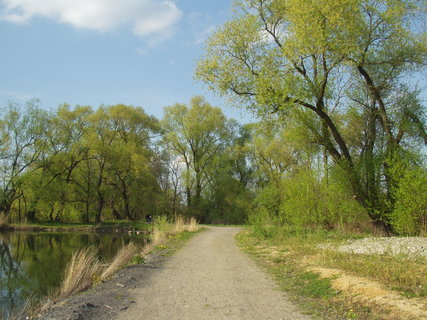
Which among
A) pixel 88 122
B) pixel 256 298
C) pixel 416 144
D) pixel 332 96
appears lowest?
pixel 256 298

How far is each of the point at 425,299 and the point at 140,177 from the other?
135 ft

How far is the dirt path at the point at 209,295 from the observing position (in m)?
5.91

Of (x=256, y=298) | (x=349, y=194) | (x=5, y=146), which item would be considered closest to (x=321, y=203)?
(x=349, y=194)

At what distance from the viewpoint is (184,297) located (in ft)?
22.9

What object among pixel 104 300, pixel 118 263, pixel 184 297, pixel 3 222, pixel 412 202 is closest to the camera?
pixel 104 300

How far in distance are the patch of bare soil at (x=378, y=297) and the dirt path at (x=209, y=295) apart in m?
1.22

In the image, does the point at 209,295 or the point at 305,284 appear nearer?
the point at 209,295

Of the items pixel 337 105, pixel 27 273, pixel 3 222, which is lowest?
pixel 27 273

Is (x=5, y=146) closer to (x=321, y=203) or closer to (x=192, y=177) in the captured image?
(x=192, y=177)

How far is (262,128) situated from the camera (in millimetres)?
17781

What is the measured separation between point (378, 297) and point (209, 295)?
119 inches

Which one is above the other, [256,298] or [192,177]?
[192,177]

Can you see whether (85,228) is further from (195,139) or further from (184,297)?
(184,297)

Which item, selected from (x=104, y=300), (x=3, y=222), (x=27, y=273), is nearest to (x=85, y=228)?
(x=3, y=222)
